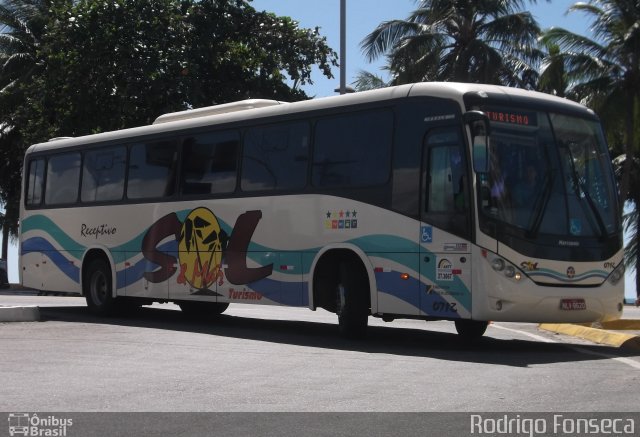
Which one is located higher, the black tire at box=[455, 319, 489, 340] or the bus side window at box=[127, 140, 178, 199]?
the bus side window at box=[127, 140, 178, 199]

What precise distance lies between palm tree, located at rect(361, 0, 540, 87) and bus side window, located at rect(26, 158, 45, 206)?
778 inches

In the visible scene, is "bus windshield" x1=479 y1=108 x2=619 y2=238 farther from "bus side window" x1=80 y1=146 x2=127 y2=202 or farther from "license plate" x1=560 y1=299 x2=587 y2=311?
"bus side window" x1=80 y1=146 x2=127 y2=202

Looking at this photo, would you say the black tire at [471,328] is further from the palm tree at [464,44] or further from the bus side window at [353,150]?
the palm tree at [464,44]

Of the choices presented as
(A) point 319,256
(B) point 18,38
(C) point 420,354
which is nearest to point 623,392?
(C) point 420,354

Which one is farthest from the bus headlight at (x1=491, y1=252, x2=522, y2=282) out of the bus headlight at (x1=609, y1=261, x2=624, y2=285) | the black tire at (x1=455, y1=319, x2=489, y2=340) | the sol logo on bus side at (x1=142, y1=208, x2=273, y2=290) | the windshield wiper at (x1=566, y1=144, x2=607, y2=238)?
the sol logo on bus side at (x1=142, y1=208, x2=273, y2=290)

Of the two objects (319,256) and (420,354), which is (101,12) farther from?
(420,354)

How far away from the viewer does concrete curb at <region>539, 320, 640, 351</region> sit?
14244 mm

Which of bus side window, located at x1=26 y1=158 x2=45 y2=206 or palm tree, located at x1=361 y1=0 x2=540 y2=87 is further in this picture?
palm tree, located at x1=361 y1=0 x2=540 y2=87

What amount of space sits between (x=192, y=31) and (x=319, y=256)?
22517mm

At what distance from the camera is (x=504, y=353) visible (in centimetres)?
1339

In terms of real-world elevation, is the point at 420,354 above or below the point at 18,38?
below

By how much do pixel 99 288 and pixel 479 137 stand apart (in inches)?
366

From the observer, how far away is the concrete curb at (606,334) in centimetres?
1424

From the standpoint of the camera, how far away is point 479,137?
1295 cm
